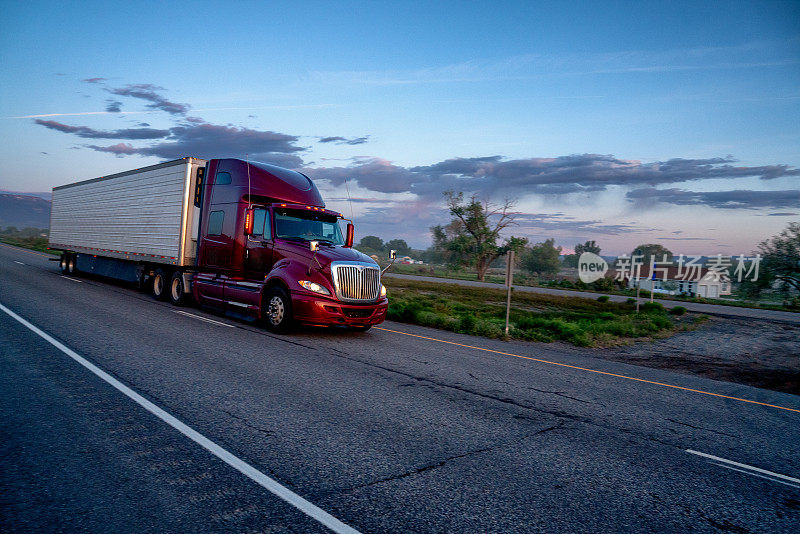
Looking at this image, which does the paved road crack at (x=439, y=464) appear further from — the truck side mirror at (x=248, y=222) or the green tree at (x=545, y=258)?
the green tree at (x=545, y=258)

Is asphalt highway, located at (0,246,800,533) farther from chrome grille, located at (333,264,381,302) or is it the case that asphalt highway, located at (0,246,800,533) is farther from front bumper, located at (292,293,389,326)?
chrome grille, located at (333,264,381,302)

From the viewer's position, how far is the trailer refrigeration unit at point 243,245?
999 centimetres

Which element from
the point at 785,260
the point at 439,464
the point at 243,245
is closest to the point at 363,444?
the point at 439,464

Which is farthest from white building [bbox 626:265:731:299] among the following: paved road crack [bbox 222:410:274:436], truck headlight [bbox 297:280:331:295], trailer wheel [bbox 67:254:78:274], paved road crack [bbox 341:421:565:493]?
paved road crack [bbox 222:410:274:436]

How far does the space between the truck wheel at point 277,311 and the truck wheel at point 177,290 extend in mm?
4486

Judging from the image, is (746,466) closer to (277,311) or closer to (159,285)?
(277,311)

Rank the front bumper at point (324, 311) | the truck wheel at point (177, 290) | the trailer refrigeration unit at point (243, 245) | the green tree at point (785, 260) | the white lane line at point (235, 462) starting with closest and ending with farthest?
the white lane line at point (235, 462) → the front bumper at point (324, 311) → the trailer refrigeration unit at point (243, 245) → the truck wheel at point (177, 290) → the green tree at point (785, 260)

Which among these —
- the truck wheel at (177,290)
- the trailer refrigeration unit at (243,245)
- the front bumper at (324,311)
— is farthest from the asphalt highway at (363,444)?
the truck wheel at (177,290)

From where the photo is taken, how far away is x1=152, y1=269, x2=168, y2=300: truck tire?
48.0ft

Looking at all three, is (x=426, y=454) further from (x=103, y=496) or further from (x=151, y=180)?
(x=151, y=180)

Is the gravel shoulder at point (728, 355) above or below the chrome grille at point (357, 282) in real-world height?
below

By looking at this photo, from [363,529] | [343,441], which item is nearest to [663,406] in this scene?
[343,441]

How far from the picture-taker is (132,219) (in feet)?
53.5

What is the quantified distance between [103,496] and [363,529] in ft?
5.90
